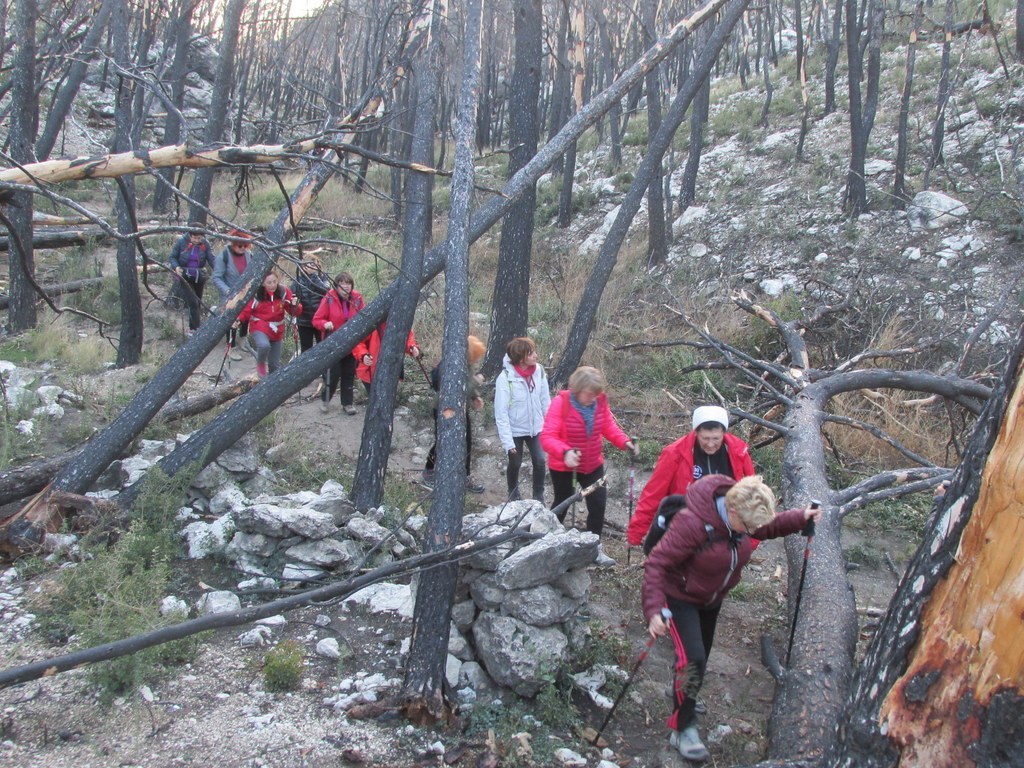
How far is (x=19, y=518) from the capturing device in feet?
18.2

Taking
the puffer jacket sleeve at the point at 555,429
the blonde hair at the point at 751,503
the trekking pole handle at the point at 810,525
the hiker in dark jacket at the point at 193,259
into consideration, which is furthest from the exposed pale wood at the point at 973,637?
the hiker in dark jacket at the point at 193,259

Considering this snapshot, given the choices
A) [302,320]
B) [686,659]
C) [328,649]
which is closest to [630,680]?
[686,659]

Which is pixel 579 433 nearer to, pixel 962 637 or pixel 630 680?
pixel 630 680

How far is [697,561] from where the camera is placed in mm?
3836

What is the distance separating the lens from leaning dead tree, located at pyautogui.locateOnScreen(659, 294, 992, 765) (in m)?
3.56

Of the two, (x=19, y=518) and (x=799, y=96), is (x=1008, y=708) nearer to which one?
(x=19, y=518)

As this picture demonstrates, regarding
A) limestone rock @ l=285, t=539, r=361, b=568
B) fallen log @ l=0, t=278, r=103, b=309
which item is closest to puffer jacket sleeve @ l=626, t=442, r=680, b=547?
limestone rock @ l=285, t=539, r=361, b=568

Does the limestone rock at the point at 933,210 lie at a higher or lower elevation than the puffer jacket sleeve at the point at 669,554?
higher

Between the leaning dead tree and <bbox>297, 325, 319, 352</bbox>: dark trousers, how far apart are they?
13.8ft

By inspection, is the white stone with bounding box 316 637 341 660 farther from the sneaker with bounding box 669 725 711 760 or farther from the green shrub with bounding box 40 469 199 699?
the sneaker with bounding box 669 725 711 760

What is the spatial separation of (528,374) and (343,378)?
3110 mm

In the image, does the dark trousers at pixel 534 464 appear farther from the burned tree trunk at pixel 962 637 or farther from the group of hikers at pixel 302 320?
the burned tree trunk at pixel 962 637

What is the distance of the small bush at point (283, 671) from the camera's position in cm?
410

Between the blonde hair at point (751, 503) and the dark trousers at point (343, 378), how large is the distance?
5.50 m
